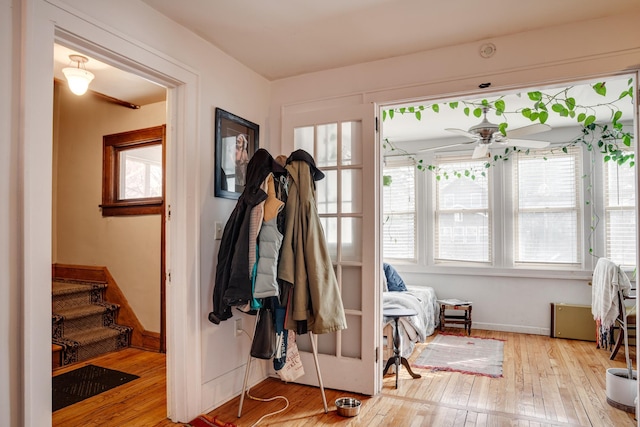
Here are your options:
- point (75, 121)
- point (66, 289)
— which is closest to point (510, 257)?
point (66, 289)

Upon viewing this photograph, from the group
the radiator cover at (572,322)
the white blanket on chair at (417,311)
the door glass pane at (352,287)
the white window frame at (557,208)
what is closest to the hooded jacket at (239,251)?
the door glass pane at (352,287)

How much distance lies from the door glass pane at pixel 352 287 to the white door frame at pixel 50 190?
105 cm

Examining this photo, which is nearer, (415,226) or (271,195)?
(271,195)

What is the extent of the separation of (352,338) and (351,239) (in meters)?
0.72

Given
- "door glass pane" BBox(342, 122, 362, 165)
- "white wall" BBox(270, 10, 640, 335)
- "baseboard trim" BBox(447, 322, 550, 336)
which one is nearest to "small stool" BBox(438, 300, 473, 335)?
"baseboard trim" BBox(447, 322, 550, 336)

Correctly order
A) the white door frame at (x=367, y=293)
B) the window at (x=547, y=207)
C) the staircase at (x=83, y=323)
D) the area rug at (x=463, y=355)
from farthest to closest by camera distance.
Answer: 1. the window at (x=547, y=207)
2. the area rug at (x=463, y=355)
3. the staircase at (x=83, y=323)
4. the white door frame at (x=367, y=293)

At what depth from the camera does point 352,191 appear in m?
3.01

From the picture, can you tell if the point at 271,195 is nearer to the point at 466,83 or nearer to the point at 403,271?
the point at 466,83

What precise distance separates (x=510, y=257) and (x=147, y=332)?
14.0 feet

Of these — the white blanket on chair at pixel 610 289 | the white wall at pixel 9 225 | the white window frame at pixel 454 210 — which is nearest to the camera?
the white wall at pixel 9 225

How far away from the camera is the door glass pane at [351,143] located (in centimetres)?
300

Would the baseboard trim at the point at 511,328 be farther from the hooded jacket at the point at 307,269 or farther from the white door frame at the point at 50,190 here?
the white door frame at the point at 50,190

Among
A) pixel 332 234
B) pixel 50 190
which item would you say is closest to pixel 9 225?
pixel 50 190

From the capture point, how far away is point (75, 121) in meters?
4.38
